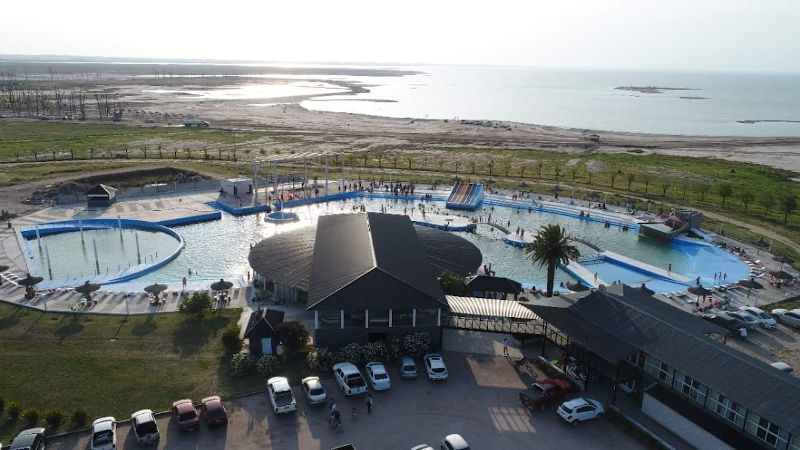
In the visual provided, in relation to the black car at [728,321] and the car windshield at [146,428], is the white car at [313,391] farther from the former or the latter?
the black car at [728,321]

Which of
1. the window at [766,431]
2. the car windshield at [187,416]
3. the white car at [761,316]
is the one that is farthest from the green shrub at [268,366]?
the white car at [761,316]

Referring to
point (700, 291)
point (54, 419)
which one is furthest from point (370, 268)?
point (700, 291)

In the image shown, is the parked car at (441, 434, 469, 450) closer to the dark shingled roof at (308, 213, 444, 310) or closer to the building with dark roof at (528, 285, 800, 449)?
the building with dark roof at (528, 285, 800, 449)

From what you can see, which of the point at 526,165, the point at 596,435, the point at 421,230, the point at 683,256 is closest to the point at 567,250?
the point at 421,230

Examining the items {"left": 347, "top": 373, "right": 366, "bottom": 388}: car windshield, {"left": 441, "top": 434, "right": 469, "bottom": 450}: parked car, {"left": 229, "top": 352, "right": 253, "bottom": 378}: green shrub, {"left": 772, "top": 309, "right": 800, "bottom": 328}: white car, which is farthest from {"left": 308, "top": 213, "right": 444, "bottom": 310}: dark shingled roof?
{"left": 772, "top": 309, "right": 800, "bottom": 328}: white car

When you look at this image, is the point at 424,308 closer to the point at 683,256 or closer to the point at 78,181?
the point at 683,256

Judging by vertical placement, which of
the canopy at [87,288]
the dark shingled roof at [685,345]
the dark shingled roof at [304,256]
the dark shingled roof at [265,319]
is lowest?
the canopy at [87,288]
